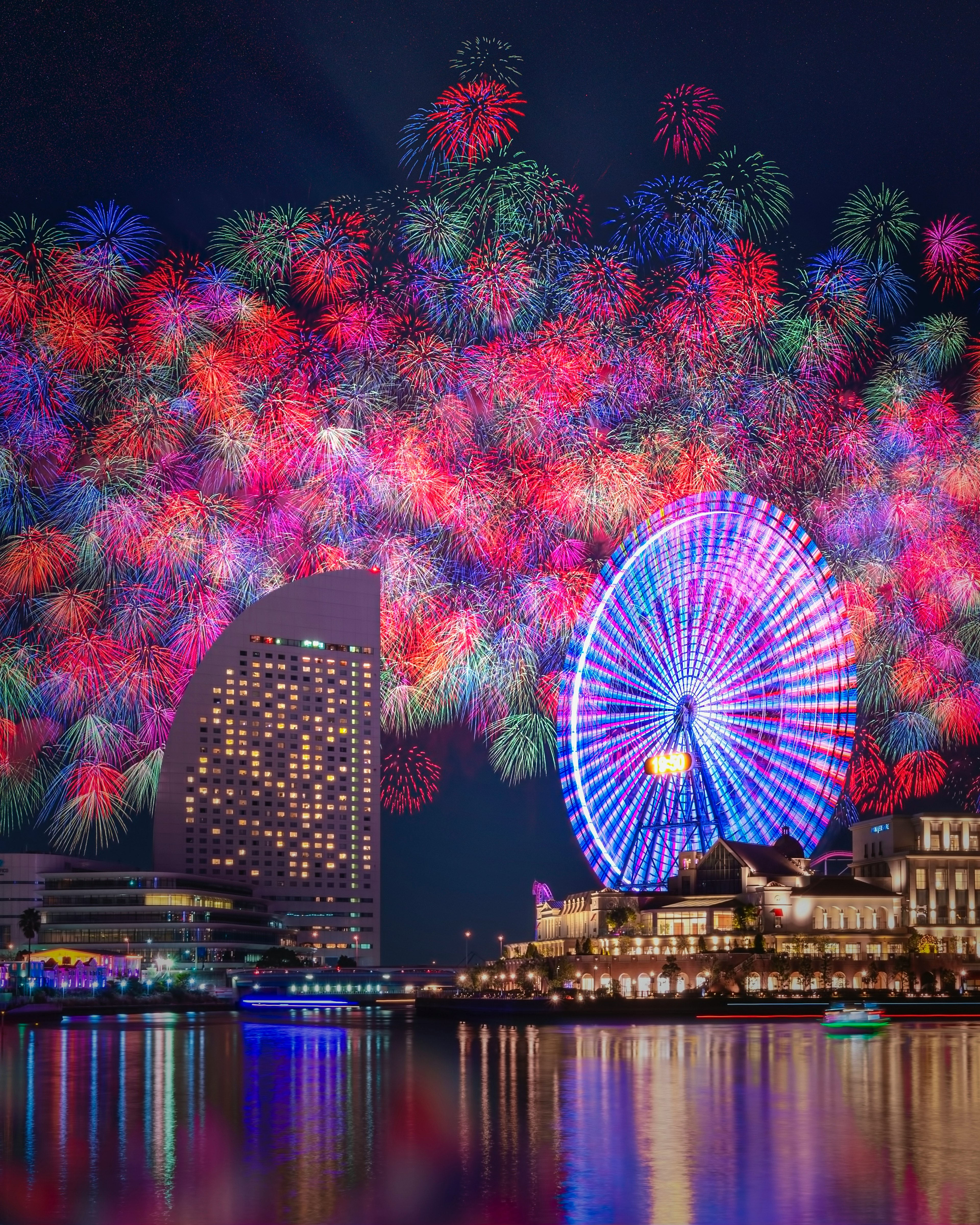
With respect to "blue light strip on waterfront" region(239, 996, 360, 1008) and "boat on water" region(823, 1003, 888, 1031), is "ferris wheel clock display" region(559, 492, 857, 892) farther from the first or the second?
"blue light strip on waterfront" region(239, 996, 360, 1008)

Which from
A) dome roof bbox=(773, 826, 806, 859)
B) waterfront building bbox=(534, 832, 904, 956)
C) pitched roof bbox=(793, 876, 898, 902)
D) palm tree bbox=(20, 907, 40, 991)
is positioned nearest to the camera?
waterfront building bbox=(534, 832, 904, 956)

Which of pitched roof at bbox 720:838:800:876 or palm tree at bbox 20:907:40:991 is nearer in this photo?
pitched roof at bbox 720:838:800:876

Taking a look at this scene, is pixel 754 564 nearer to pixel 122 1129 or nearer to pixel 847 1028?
pixel 847 1028

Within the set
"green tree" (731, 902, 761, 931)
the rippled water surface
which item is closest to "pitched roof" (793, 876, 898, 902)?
"green tree" (731, 902, 761, 931)

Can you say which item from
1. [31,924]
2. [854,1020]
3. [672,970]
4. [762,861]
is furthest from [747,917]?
[31,924]

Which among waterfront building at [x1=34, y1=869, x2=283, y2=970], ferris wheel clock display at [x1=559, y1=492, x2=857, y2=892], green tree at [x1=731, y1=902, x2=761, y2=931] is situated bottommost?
waterfront building at [x1=34, y1=869, x2=283, y2=970]

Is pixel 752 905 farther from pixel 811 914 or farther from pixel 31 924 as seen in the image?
pixel 31 924

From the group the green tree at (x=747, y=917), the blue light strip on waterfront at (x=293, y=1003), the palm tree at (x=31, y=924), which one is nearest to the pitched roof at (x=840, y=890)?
the green tree at (x=747, y=917)
